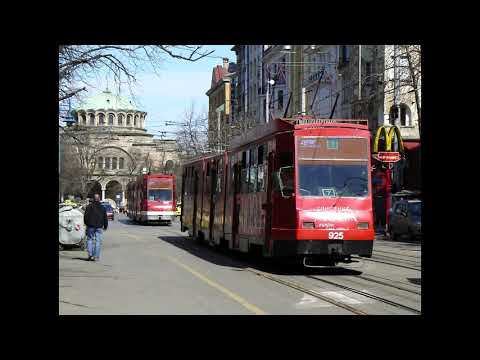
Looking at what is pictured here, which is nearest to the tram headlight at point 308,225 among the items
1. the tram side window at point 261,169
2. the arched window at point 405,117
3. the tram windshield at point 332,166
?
the tram windshield at point 332,166

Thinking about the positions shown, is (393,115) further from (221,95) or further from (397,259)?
(221,95)

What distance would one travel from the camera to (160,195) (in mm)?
53031

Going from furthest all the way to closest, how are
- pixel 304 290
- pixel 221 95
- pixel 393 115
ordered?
pixel 221 95 → pixel 393 115 → pixel 304 290

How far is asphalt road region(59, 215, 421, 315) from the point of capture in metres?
12.4

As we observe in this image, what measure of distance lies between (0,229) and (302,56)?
238 feet

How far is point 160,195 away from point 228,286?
37.8m

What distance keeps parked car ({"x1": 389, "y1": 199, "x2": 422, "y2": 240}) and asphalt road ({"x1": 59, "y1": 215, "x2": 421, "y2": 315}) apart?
1095 cm

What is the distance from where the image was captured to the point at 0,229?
300 inches

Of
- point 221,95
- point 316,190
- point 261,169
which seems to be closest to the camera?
point 316,190

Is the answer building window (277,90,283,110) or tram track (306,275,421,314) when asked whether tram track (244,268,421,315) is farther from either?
building window (277,90,283,110)

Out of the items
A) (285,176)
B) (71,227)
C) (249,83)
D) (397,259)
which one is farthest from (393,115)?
(249,83)

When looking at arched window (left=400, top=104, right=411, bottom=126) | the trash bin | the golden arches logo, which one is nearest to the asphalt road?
the trash bin

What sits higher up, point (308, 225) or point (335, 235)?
point (308, 225)
